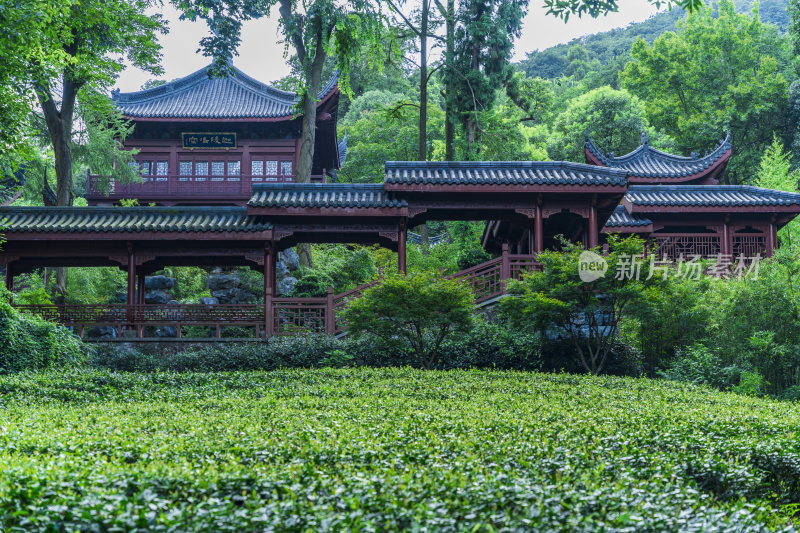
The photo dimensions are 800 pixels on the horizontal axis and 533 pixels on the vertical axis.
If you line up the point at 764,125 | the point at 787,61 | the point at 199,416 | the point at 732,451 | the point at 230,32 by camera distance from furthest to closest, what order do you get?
the point at 787,61 < the point at 764,125 < the point at 230,32 < the point at 199,416 < the point at 732,451

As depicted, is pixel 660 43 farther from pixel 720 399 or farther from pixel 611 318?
pixel 720 399

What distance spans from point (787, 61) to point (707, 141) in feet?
21.2

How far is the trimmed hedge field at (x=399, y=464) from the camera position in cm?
310

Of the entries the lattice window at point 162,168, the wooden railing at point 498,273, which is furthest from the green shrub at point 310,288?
the lattice window at point 162,168

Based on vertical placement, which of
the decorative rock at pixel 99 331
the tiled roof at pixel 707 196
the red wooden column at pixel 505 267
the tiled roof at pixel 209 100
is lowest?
the decorative rock at pixel 99 331

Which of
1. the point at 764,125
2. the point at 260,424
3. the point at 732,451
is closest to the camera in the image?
the point at 732,451

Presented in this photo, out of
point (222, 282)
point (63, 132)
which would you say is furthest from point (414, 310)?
point (63, 132)

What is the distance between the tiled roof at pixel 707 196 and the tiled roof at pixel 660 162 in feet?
9.80

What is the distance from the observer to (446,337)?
11.5 m

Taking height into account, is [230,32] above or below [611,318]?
above

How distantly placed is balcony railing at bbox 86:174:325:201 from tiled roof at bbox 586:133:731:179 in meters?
11.0

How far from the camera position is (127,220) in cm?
1477

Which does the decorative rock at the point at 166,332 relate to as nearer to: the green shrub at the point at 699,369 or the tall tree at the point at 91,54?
the tall tree at the point at 91,54

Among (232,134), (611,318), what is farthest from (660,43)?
(611,318)
